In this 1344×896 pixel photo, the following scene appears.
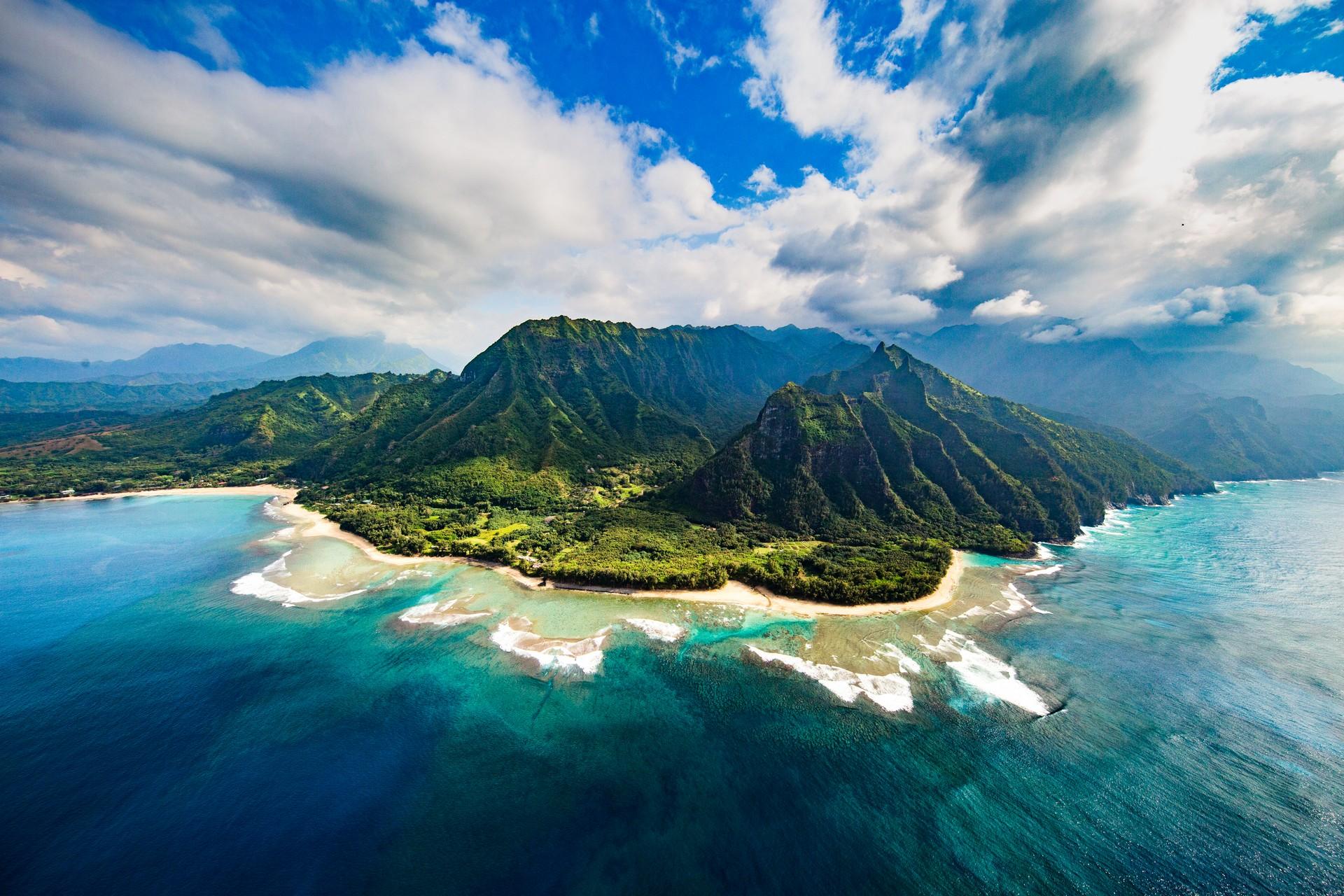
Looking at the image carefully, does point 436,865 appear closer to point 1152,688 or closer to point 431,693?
point 431,693

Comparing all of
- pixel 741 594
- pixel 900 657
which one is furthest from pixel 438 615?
pixel 900 657

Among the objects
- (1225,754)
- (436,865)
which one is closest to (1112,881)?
(1225,754)

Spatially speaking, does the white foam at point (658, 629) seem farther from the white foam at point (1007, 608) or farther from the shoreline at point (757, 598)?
the white foam at point (1007, 608)

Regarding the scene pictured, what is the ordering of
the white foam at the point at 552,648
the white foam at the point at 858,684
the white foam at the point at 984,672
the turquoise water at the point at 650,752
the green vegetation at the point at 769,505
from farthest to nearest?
the green vegetation at the point at 769,505 < the white foam at the point at 552,648 < the white foam at the point at 984,672 < the white foam at the point at 858,684 < the turquoise water at the point at 650,752

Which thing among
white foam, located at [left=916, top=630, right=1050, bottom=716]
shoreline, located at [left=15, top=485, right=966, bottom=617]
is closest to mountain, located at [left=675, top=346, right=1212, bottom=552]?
shoreline, located at [left=15, top=485, right=966, bottom=617]

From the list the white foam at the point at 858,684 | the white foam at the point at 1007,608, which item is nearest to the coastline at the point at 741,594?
the white foam at the point at 1007,608

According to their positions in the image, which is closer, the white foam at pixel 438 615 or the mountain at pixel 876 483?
the white foam at pixel 438 615

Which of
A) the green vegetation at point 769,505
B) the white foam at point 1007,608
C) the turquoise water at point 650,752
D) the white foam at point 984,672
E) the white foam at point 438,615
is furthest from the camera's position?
the green vegetation at point 769,505
